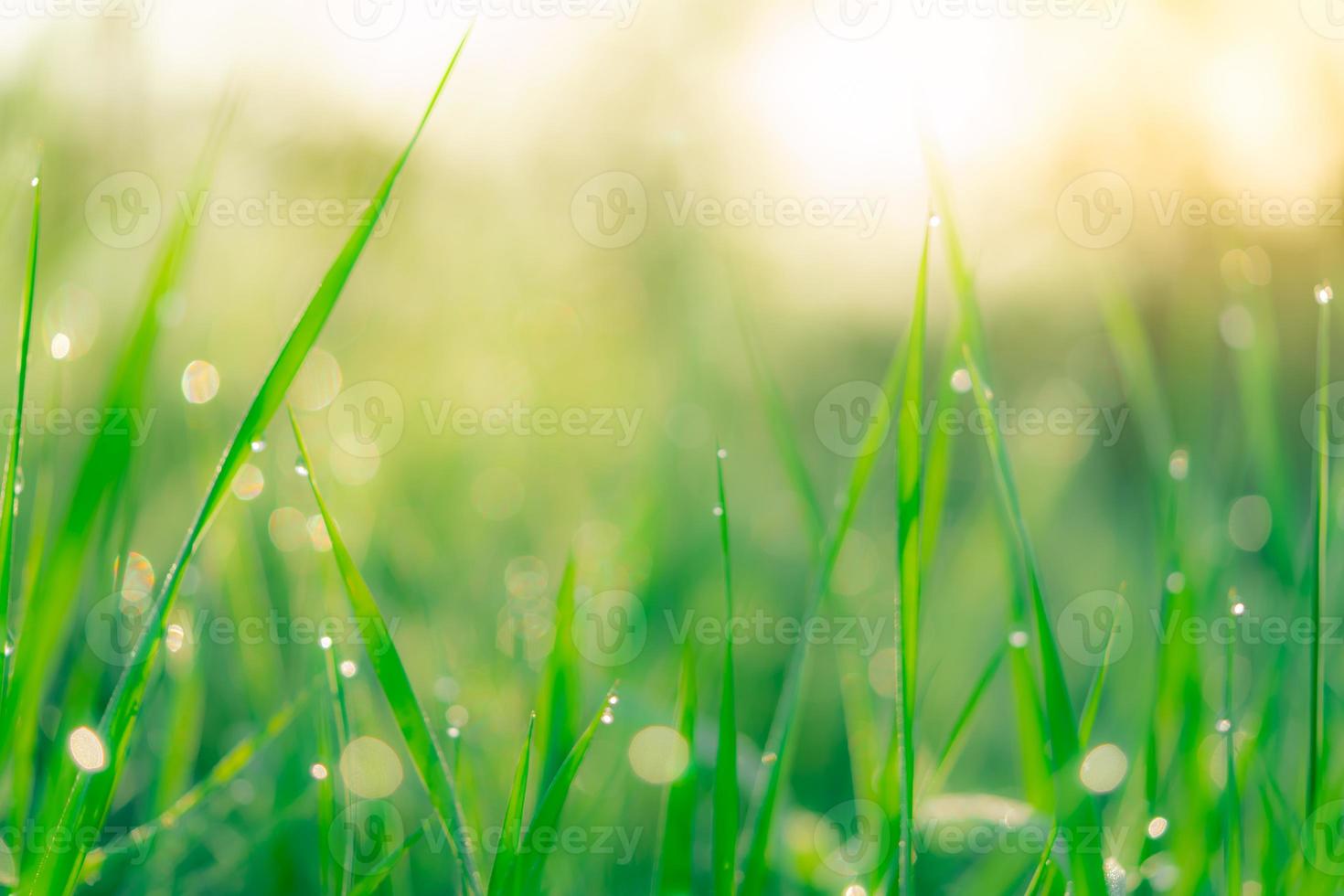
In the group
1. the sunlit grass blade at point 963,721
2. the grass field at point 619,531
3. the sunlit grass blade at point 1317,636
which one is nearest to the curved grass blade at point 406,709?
the grass field at point 619,531

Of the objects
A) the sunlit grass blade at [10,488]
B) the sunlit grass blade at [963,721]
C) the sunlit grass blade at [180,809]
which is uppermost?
the sunlit grass blade at [10,488]

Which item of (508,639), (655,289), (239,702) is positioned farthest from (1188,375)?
(239,702)

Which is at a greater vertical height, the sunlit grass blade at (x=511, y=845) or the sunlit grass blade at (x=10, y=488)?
the sunlit grass blade at (x=10, y=488)

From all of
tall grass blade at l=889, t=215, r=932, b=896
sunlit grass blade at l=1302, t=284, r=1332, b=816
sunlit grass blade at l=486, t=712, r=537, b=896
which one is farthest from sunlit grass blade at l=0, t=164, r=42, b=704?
sunlit grass blade at l=1302, t=284, r=1332, b=816

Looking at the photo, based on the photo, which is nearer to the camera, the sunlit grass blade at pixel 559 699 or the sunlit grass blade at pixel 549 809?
the sunlit grass blade at pixel 549 809

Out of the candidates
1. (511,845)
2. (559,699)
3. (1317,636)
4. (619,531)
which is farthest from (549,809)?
(619,531)

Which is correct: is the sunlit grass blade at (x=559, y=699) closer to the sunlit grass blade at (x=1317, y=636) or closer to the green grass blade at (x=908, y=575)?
the green grass blade at (x=908, y=575)

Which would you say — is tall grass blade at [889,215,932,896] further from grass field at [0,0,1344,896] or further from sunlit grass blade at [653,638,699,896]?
sunlit grass blade at [653,638,699,896]

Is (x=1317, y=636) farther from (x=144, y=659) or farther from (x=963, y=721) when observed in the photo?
(x=144, y=659)

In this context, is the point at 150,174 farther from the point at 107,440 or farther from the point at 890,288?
the point at 890,288
